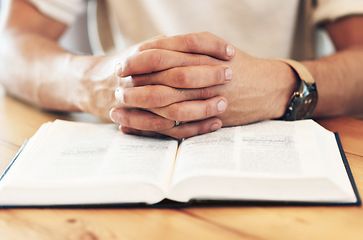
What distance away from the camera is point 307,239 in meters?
0.45

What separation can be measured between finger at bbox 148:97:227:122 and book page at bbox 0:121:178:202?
0.05m

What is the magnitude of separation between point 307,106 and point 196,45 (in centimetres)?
27

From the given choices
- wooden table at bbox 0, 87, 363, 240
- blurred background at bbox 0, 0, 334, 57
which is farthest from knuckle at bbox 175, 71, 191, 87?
blurred background at bbox 0, 0, 334, 57

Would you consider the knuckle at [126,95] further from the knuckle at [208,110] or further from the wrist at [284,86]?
the wrist at [284,86]

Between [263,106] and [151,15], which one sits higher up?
[151,15]

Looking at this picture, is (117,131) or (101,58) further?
(101,58)

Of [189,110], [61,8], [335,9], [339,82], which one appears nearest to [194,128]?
[189,110]

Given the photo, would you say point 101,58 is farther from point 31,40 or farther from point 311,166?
point 311,166

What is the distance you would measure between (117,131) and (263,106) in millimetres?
282

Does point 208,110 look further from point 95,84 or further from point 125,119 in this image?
point 95,84

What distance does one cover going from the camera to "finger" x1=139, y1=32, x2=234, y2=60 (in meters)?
0.68

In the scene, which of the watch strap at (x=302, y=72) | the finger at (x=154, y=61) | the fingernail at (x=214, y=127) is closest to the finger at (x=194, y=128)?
the fingernail at (x=214, y=127)

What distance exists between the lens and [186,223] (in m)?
0.49

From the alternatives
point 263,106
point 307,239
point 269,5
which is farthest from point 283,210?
point 269,5
